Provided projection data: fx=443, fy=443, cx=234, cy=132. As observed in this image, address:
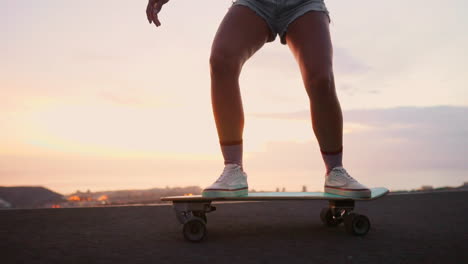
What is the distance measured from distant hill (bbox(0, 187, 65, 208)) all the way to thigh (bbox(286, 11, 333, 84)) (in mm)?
3588

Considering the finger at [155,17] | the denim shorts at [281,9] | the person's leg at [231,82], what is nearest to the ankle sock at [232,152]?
the person's leg at [231,82]

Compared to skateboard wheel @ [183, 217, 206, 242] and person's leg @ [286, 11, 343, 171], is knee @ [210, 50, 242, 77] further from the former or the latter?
skateboard wheel @ [183, 217, 206, 242]

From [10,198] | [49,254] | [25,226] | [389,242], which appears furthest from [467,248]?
[10,198]

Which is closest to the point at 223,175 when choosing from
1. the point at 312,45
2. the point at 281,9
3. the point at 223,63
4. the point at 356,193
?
the point at 223,63

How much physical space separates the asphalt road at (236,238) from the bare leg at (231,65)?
0.64 metres

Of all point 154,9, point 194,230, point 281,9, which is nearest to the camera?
point 194,230

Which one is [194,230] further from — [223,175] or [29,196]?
[29,196]

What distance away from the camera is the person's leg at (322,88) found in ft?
8.65

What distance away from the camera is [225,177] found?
8.38 feet

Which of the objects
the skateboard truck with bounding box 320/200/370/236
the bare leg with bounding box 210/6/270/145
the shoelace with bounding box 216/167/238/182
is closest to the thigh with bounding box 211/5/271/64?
the bare leg with bounding box 210/6/270/145

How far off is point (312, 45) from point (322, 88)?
10.9 inches

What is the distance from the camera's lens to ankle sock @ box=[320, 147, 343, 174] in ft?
9.14

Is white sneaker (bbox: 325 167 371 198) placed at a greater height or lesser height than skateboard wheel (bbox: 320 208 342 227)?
greater

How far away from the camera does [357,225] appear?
8.02 ft
